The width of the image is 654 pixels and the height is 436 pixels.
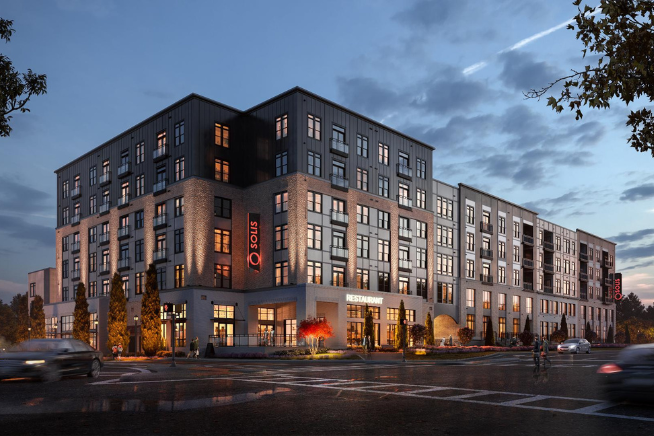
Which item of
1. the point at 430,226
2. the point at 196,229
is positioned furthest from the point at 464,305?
the point at 196,229

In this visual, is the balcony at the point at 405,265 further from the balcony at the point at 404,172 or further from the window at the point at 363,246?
the balcony at the point at 404,172

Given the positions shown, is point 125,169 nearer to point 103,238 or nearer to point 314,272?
point 103,238

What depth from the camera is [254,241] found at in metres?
54.6

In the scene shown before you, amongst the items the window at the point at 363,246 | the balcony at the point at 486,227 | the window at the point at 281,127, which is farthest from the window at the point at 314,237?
the balcony at the point at 486,227

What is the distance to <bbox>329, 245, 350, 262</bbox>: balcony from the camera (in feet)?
182

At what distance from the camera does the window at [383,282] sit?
6066cm

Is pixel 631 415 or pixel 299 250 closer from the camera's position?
pixel 631 415

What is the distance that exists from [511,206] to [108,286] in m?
54.7

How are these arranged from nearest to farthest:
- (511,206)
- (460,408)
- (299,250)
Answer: (460,408) < (299,250) < (511,206)

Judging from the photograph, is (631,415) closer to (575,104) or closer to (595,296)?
(575,104)

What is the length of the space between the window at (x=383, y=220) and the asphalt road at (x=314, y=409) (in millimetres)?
42120

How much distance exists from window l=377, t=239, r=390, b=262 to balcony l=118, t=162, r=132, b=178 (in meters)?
27.7

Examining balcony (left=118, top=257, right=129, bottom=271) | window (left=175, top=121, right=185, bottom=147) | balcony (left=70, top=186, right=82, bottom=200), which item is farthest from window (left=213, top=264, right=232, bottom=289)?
balcony (left=70, top=186, right=82, bottom=200)

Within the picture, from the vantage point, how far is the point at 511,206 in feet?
281
